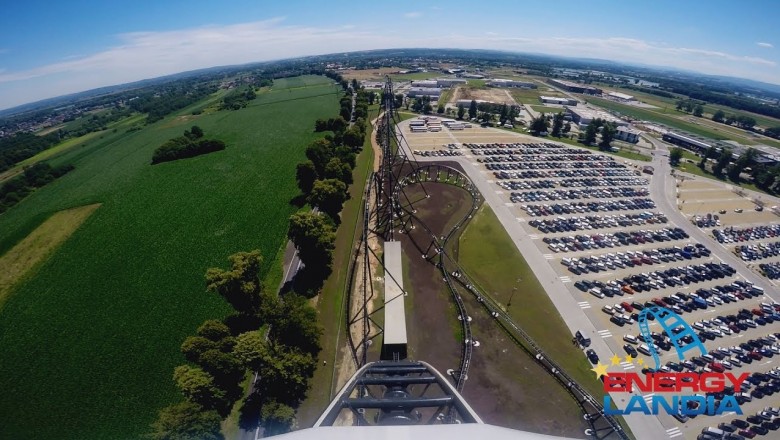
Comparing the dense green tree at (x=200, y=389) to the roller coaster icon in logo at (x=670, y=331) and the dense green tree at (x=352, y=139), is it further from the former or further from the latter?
the dense green tree at (x=352, y=139)

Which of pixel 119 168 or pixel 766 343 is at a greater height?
pixel 119 168

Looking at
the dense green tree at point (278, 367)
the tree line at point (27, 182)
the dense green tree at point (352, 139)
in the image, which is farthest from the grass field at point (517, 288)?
the tree line at point (27, 182)

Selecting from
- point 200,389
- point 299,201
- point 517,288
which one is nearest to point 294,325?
point 200,389

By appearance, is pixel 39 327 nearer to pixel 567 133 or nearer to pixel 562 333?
pixel 562 333

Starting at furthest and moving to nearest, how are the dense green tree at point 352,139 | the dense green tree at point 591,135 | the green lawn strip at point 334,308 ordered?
1. the dense green tree at point 591,135
2. the dense green tree at point 352,139
3. the green lawn strip at point 334,308

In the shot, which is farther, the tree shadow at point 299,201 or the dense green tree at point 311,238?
the tree shadow at point 299,201

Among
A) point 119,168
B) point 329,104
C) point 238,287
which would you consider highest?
point 329,104

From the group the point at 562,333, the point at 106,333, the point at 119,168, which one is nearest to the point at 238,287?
the point at 106,333

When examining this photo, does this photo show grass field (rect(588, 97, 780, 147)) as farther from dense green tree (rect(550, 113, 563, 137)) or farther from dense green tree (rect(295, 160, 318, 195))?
dense green tree (rect(295, 160, 318, 195))
